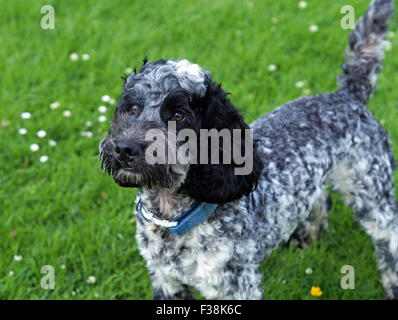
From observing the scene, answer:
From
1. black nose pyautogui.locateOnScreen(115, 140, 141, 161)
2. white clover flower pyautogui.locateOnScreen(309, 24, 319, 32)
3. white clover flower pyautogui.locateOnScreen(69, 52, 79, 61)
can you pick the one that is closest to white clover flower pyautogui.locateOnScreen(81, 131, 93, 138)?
white clover flower pyautogui.locateOnScreen(69, 52, 79, 61)

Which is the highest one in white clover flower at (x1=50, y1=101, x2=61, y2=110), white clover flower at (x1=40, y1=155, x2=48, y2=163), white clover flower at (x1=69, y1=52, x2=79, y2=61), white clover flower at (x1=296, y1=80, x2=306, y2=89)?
white clover flower at (x1=69, y1=52, x2=79, y2=61)

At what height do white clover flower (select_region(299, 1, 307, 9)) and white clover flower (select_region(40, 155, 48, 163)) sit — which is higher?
white clover flower (select_region(299, 1, 307, 9))

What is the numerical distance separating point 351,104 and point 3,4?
17.5 ft

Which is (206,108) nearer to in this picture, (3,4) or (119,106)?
(119,106)

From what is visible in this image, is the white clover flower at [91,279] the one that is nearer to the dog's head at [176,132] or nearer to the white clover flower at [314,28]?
the dog's head at [176,132]

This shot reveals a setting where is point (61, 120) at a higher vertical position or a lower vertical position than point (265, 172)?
higher

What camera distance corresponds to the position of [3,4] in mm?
7324

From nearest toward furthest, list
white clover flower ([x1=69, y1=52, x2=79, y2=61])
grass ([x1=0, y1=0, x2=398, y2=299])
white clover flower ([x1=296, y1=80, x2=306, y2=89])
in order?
grass ([x1=0, y1=0, x2=398, y2=299]) < white clover flower ([x1=296, y1=80, x2=306, y2=89]) < white clover flower ([x1=69, y1=52, x2=79, y2=61])

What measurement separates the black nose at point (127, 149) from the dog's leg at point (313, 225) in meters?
2.54

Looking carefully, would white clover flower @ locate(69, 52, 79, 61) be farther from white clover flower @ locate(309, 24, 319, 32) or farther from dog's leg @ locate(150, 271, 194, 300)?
dog's leg @ locate(150, 271, 194, 300)

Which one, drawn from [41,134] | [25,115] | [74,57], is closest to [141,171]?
[41,134]

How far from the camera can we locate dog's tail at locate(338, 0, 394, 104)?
4.29 meters

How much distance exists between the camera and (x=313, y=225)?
5039 mm
